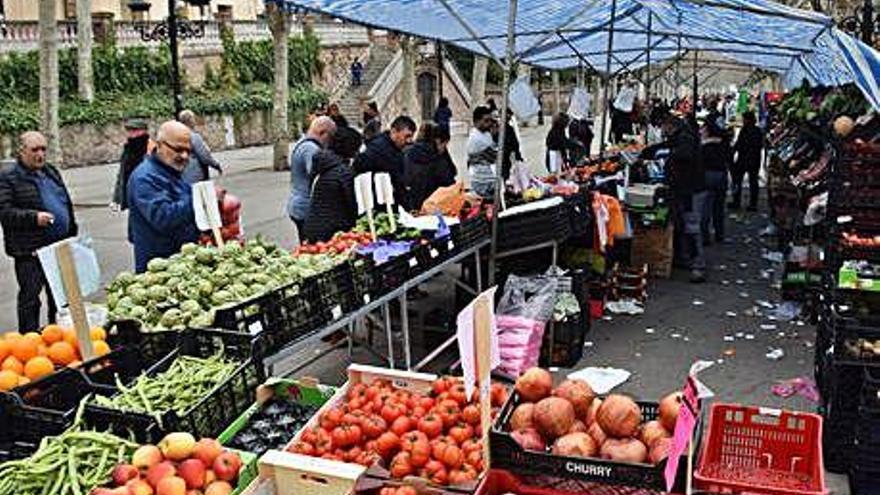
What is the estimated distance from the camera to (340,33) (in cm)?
3862

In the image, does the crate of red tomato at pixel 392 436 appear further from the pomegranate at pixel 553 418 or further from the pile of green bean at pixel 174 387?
the pile of green bean at pixel 174 387

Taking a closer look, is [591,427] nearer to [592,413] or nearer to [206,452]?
[592,413]

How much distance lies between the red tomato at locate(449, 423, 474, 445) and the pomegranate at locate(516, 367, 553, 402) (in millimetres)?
264

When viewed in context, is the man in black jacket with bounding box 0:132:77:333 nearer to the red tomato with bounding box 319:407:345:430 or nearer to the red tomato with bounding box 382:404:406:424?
the red tomato with bounding box 319:407:345:430

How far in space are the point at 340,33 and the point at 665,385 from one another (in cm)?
3446

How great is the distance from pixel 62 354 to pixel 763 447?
3.24 m

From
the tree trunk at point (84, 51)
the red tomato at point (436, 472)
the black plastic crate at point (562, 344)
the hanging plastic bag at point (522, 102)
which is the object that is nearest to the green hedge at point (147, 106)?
the tree trunk at point (84, 51)

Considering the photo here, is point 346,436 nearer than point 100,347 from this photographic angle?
Yes

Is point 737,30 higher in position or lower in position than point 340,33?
lower

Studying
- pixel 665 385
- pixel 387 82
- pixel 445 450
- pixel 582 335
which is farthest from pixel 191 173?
pixel 387 82

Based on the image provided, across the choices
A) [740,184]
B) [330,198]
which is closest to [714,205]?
[740,184]

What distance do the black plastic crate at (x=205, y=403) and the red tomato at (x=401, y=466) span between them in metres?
0.84

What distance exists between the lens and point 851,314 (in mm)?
5703

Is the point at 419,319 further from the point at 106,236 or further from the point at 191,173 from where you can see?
the point at 106,236
